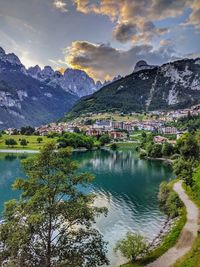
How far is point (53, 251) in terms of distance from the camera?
915 inches

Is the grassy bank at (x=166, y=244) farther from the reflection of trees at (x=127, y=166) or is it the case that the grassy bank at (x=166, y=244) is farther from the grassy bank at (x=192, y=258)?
the reflection of trees at (x=127, y=166)

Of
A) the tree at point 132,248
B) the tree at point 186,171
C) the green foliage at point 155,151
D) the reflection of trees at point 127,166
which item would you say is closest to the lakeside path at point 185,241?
the tree at point 132,248

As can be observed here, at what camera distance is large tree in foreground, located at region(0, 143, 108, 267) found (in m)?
21.7

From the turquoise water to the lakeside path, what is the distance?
4363mm

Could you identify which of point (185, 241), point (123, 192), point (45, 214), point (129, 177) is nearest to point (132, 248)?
point (185, 241)

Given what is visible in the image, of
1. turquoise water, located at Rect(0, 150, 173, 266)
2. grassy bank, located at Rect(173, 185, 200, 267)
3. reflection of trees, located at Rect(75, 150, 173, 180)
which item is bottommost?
turquoise water, located at Rect(0, 150, 173, 266)

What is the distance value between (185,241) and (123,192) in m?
32.5

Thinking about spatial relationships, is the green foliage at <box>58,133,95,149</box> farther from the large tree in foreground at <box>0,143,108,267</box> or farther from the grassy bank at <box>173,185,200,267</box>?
the large tree in foreground at <box>0,143,108,267</box>

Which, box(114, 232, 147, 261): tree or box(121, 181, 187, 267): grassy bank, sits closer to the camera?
box(121, 181, 187, 267): grassy bank

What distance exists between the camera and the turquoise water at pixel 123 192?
4322 centimetres

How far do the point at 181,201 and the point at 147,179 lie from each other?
31120 mm

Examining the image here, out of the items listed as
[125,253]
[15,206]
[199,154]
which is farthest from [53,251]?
[199,154]

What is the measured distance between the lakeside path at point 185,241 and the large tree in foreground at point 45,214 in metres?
7.51

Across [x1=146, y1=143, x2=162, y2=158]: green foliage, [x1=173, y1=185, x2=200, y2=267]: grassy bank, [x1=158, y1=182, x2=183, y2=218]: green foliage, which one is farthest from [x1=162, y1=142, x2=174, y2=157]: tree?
[x1=173, y1=185, x2=200, y2=267]: grassy bank
